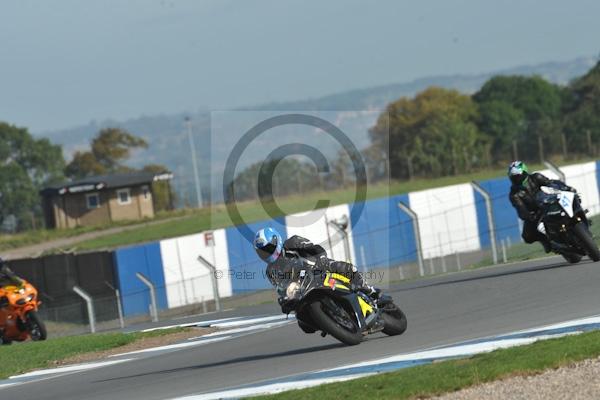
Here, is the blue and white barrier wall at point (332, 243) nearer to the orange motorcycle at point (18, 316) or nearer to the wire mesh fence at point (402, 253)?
the wire mesh fence at point (402, 253)

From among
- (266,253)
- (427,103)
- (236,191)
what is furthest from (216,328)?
(427,103)

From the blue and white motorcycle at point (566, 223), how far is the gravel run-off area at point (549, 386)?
8032 mm

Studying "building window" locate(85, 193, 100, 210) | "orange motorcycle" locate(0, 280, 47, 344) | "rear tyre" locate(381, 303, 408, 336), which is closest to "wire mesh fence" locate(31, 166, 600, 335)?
"orange motorcycle" locate(0, 280, 47, 344)

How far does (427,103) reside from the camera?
112250mm

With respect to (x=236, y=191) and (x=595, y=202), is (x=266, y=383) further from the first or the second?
(x=236, y=191)

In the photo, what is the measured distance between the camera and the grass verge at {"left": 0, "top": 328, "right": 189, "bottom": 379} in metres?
17.6

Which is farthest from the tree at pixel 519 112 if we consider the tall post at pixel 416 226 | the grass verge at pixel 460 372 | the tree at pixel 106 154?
the grass verge at pixel 460 372

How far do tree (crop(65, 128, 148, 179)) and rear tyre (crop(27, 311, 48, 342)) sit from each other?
274ft

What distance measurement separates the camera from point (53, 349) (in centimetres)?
1925

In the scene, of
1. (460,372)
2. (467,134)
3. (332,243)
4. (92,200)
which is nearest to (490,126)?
(467,134)

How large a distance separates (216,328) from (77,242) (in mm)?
41266

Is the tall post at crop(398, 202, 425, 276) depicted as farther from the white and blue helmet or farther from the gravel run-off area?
the gravel run-off area

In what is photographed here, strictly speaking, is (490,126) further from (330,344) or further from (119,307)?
(330,344)

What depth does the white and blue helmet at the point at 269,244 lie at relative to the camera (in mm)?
12641
